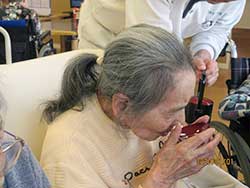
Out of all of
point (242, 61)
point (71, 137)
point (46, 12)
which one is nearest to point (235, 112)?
point (242, 61)

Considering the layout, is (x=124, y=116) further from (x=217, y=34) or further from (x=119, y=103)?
(x=217, y=34)

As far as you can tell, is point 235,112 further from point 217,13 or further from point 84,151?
point 84,151

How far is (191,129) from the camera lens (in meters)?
1.34

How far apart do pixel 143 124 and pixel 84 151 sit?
0.56 feet

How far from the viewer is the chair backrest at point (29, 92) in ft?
4.26

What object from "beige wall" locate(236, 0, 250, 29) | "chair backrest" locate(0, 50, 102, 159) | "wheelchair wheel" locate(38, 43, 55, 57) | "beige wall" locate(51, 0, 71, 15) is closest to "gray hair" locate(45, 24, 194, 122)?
"chair backrest" locate(0, 50, 102, 159)

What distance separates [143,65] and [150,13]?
379 millimetres

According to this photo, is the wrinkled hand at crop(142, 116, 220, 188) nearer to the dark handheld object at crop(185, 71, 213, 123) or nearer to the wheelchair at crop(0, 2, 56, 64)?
the dark handheld object at crop(185, 71, 213, 123)

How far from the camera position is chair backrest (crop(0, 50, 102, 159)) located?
130cm

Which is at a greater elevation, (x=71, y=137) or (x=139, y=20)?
(x=139, y=20)

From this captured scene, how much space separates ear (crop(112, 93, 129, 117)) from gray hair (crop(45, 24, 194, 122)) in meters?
0.01

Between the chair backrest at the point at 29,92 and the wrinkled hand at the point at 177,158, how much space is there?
36 cm

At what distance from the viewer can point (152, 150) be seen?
1.46 metres

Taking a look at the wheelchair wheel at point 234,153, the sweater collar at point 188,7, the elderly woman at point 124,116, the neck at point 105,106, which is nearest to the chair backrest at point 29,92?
the elderly woman at point 124,116
